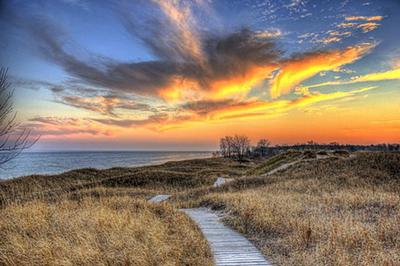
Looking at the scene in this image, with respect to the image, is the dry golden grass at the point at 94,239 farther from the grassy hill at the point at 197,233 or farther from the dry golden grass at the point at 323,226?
the dry golden grass at the point at 323,226

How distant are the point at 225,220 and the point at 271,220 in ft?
6.38

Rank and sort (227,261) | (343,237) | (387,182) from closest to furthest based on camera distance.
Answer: (227,261) → (343,237) → (387,182)

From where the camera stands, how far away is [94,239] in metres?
7.36

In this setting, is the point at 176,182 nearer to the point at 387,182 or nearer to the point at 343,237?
the point at 387,182

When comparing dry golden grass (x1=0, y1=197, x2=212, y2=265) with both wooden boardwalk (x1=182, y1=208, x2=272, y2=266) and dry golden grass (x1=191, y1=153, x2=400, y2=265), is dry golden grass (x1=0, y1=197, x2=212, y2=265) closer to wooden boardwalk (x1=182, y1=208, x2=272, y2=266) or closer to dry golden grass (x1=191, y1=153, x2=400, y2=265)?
wooden boardwalk (x1=182, y1=208, x2=272, y2=266)

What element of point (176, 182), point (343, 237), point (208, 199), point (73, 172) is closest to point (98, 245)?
point (343, 237)

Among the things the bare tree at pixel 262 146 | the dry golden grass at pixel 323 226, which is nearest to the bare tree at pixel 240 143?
the bare tree at pixel 262 146

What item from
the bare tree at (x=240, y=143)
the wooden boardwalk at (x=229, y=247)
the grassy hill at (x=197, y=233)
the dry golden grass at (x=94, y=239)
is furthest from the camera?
the bare tree at (x=240, y=143)

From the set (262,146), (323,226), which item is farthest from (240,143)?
(323,226)

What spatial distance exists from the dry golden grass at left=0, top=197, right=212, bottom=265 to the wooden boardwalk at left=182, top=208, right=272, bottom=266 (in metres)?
0.32

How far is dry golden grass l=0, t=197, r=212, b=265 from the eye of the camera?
6.30 m

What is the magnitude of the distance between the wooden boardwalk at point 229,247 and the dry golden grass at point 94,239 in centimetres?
32

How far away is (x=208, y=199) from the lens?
52.5ft

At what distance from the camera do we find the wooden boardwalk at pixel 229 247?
6680 millimetres
